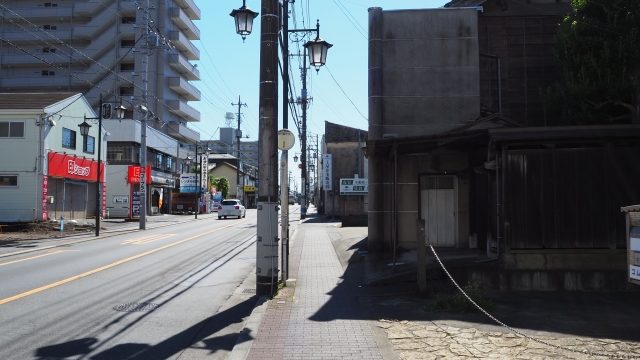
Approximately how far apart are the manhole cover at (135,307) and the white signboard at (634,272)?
23.1 feet

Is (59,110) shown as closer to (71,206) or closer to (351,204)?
(71,206)

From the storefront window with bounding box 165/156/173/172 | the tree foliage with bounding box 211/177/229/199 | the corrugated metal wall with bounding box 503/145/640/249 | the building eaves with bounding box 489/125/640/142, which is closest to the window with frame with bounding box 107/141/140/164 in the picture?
the storefront window with bounding box 165/156/173/172

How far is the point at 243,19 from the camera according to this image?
36.1 feet

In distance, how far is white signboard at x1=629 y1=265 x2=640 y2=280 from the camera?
A: 17.8 ft

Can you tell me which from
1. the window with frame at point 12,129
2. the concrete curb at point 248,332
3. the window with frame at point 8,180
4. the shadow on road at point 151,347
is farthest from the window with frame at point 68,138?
the shadow on road at point 151,347

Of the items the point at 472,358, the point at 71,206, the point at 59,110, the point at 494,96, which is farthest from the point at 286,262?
the point at 71,206

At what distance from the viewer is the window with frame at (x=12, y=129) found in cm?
3103

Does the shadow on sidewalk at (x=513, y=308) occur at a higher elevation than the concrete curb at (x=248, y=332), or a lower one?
higher

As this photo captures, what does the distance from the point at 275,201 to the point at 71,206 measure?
2992 cm

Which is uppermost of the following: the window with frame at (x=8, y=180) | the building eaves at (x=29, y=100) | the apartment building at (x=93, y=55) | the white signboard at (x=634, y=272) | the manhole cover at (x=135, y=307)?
the apartment building at (x=93, y=55)

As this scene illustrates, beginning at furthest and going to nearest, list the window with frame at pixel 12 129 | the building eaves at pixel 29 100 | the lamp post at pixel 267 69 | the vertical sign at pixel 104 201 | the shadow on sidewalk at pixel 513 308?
1. the vertical sign at pixel 104 201
2. the building eaves at pixel 29 100
3. the window with frame at pixel 12 129
4. the lamp post at pixel 267 69
5. the shadow on sidewalk at pixel 513 308

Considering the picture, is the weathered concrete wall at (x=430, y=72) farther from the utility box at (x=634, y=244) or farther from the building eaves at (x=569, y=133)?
the utility box at (x=634, y=244)

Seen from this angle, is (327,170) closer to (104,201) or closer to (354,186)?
(354,186)

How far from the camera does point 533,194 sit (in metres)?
10.7
